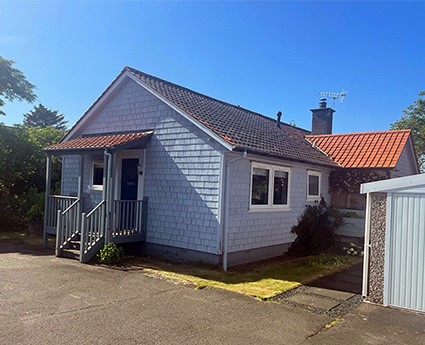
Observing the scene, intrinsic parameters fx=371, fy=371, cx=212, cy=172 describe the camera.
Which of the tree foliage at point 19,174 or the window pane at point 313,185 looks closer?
the window pane at point 313,185

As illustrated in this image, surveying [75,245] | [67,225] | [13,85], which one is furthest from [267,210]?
[13,85]

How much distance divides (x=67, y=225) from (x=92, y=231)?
112 centimetres

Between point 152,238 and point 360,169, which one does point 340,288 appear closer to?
point 152,238

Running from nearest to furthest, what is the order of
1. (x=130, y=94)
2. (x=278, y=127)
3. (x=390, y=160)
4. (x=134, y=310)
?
1. (x=134, y=310)
2. (x=130, y=94)
3. (x=390, y=160)
4. (x=278, y=127)

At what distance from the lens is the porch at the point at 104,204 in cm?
955

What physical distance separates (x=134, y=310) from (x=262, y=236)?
5.31 meters

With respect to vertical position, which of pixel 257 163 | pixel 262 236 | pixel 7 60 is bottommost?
pixel 262 236

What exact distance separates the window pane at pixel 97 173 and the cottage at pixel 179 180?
0.03 m

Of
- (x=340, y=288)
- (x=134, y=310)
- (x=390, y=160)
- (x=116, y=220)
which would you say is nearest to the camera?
(x=134, y=310)

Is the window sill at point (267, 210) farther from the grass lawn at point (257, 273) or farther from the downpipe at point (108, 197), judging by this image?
the downpipe at point (108, 197)

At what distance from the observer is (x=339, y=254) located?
11.8 meters

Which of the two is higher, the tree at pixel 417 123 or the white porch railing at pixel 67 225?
the tree at pixel 417 123

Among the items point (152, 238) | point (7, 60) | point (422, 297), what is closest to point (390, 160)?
point (422, 297)

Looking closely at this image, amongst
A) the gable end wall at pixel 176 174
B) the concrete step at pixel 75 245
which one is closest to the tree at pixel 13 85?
the gable end wall at pixel 176 174
